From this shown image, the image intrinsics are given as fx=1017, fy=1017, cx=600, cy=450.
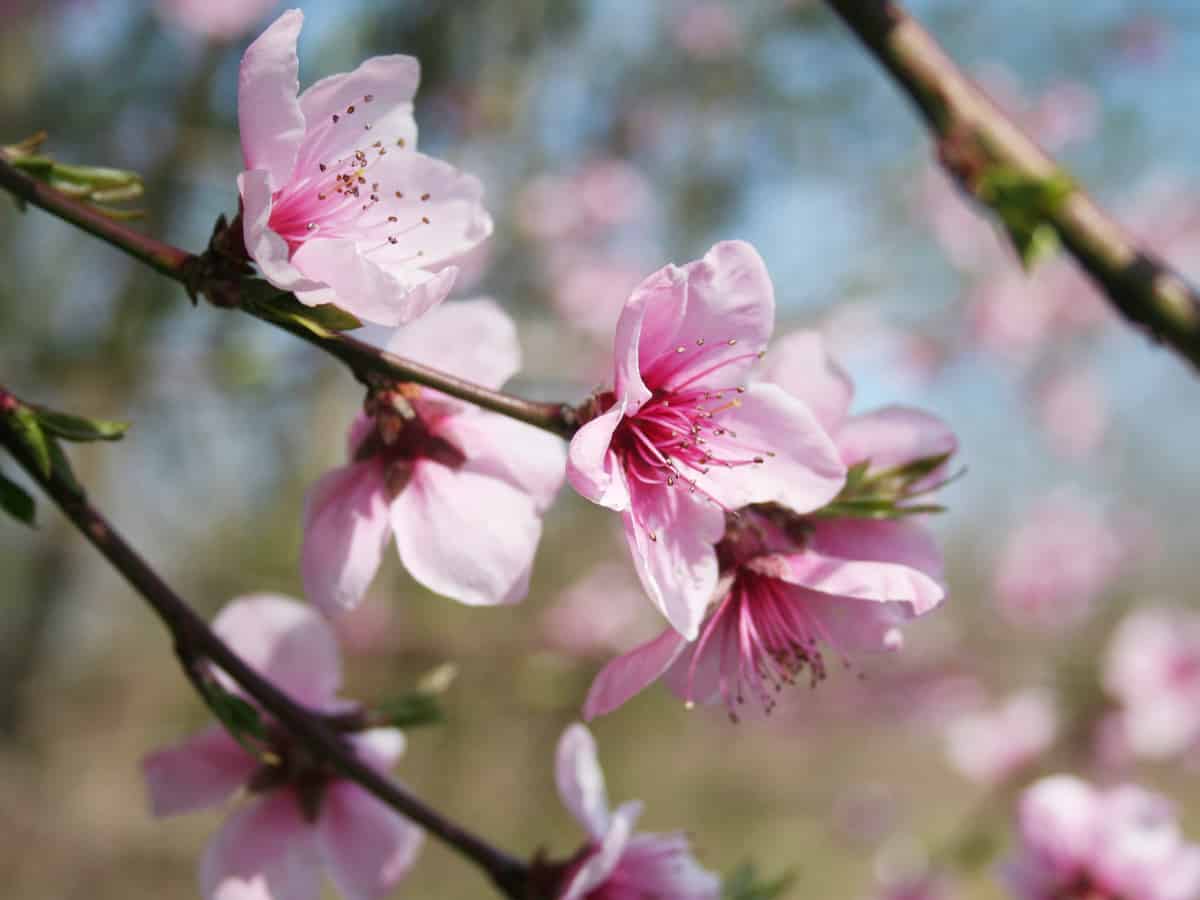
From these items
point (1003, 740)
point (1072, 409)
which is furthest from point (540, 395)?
point (1072, 409)

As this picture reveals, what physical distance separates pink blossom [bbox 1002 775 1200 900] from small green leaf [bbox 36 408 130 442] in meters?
0.95

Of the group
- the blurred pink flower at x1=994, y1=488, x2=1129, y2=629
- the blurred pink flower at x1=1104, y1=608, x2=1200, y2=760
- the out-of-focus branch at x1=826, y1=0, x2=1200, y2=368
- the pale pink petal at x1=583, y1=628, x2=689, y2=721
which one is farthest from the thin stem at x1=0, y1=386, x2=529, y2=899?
the blurred pink flower at x1=994, y1=488, x2=1129, y2=629

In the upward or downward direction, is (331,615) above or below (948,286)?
above

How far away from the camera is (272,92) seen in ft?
1.43

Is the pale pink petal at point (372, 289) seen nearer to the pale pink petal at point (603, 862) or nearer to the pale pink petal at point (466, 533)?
the pale pink petal at point (466, 533)

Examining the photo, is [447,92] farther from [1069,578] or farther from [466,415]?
[466,415]

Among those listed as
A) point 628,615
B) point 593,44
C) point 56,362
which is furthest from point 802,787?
point 56,362

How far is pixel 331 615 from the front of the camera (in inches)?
20.7

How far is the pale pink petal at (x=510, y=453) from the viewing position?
0.55m

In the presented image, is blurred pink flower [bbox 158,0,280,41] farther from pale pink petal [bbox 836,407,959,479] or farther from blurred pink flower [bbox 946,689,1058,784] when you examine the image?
pale pink petal [bbox 836,407,959,479]

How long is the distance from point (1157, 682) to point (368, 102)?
213cm

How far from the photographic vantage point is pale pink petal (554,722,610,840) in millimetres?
583

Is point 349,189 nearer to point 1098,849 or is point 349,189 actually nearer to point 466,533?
point 466,533

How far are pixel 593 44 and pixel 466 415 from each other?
371cm
